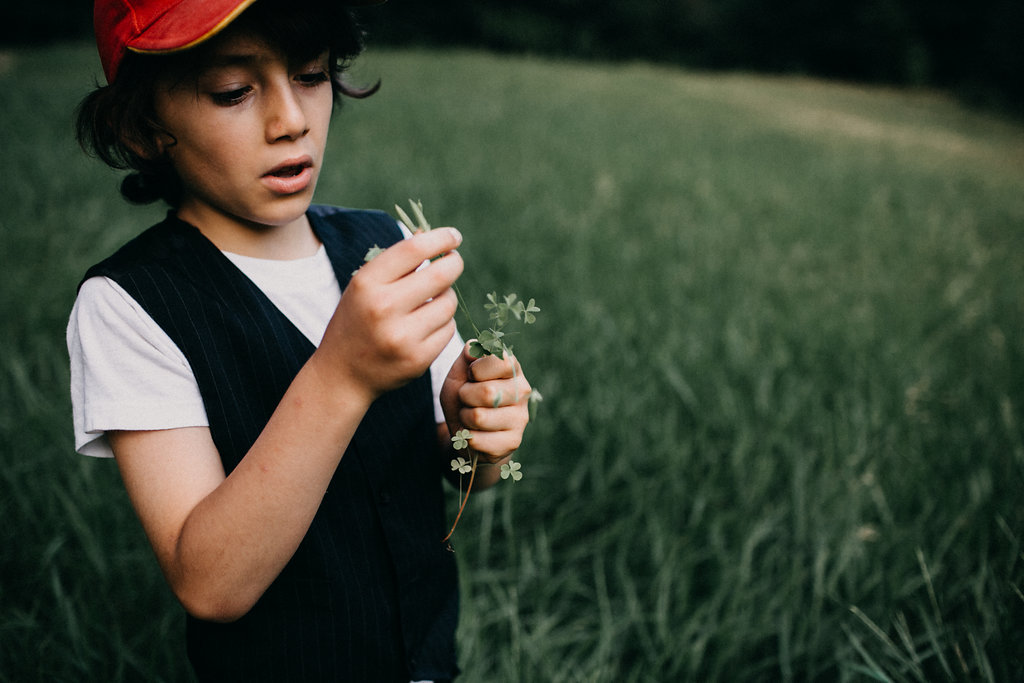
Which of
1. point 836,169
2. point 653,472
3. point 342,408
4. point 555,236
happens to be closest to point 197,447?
point 342,408

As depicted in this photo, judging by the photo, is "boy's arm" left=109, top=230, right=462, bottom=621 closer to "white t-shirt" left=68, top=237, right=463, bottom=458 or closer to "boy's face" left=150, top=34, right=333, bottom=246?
"white t-shirt" left=68, top=237, right=463, bottom=458

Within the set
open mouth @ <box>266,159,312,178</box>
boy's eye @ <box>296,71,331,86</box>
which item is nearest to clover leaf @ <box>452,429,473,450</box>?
open mouth @ <box>266,159,312,178</box>

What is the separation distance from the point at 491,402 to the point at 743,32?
27656 millimetres

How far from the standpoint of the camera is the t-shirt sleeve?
0.74m

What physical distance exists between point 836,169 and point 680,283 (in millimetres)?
4183

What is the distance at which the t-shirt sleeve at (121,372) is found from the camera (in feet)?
2.44

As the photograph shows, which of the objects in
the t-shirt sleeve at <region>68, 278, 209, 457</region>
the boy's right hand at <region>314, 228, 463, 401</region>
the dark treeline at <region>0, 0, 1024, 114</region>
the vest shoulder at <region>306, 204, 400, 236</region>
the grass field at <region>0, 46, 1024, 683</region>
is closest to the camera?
the boy's right hand at <region>314, 228, 463, 401</region>

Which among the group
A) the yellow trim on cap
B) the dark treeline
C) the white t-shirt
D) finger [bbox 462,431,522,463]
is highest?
the dark treeline

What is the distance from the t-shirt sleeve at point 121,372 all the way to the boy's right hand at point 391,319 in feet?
0.72

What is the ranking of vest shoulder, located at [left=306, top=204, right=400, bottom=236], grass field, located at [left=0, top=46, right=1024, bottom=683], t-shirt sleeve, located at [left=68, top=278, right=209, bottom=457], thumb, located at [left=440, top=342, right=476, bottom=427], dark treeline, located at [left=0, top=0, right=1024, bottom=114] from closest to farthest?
t-shirt sleeve, located at [left=68, top=278, right=209, bottom=457], thumb, located at [left=440, top=342, right=476, bottom=427], vest shoulder, located at [left=306, top=204, right=400, bottom=236], grass field, located at [left=0, top=46, right=1024, bottom=683], dark treeline, located at [left=0, top=0, right=1024, bottom=114]

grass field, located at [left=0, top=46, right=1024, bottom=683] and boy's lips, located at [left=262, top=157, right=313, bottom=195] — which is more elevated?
boy's lips, located at [left=262, top=157, right=313, bottom=195]

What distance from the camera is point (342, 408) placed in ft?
2.22

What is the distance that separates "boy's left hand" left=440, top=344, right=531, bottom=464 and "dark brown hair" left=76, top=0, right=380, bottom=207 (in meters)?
0.44

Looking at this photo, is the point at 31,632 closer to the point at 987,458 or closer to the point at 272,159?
the point at 272,159
